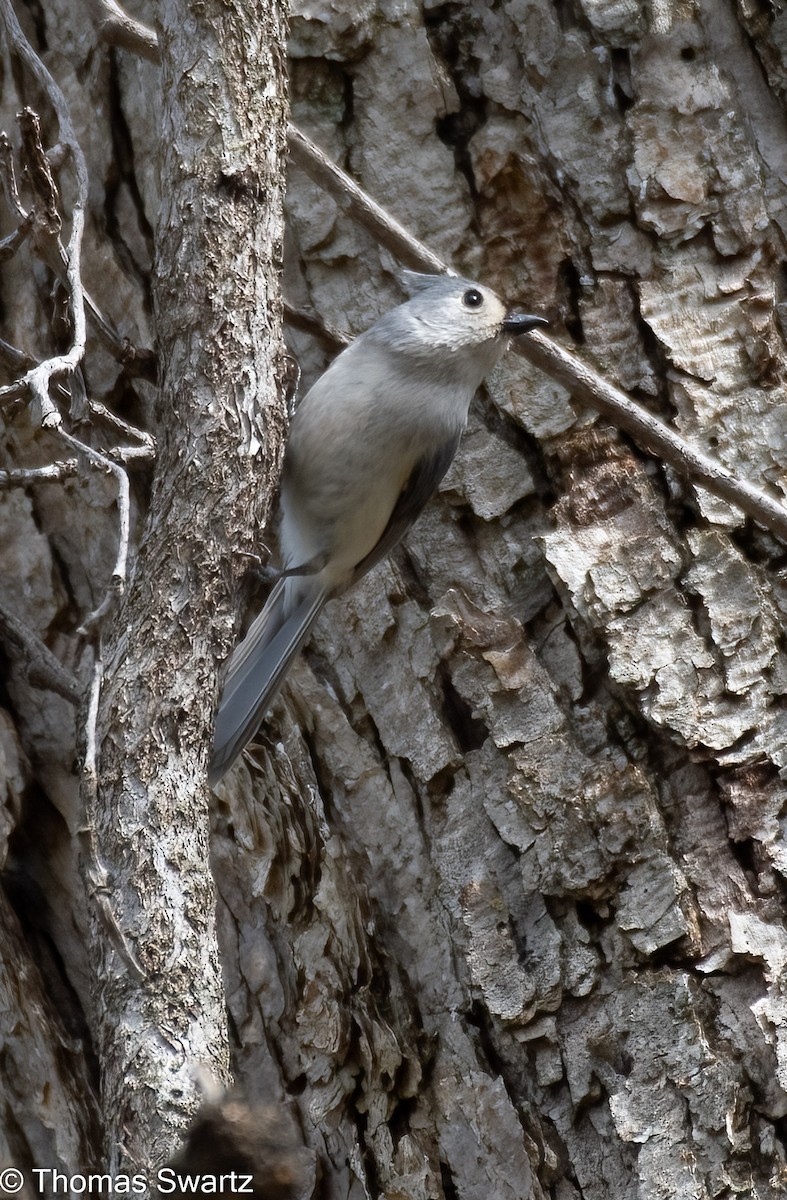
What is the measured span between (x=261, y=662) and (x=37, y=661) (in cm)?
46

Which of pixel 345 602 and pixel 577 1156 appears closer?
pixel 577 1156

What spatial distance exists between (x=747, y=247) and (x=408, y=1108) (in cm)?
203

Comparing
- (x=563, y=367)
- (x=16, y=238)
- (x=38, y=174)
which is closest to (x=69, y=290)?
(x=16, y=238)

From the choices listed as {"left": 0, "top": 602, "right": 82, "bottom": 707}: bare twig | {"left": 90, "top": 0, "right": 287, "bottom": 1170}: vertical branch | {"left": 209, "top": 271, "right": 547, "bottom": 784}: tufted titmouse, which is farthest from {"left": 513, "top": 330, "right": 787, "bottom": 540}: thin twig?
{"left": 0, "top": 602, "right": 82, "bottom": 707}: bare twig

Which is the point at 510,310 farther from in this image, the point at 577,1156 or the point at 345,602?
the point at 577,1156

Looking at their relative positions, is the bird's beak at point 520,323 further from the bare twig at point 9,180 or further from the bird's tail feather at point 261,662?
the bare twig at point 9,180

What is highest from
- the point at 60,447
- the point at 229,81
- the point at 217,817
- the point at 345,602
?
the point at 229,81

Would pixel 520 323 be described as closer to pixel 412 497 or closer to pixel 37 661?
pixel 412 497

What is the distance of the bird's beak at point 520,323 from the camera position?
2434 millimetres

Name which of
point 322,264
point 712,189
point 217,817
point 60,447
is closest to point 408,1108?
point 217,817

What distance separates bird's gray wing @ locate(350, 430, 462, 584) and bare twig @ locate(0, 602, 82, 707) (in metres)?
0.72

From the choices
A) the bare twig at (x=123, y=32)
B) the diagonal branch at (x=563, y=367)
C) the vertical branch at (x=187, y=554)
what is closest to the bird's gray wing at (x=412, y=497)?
the diagonal branch at (x=563, y=367)

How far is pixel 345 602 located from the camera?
2639mm

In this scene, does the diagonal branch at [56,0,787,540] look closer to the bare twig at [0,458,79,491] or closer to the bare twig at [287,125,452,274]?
the bare twig at [287,125,452,274]
